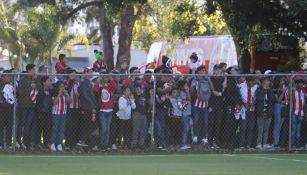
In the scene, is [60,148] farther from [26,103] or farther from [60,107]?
[26,103]

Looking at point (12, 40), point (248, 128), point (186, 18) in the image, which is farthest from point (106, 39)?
point (248, 128)

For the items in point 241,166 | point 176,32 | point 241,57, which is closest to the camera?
point 241,166

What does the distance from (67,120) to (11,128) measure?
1338mm

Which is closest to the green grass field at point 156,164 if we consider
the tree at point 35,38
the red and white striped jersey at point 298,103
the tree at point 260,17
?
the red and white striped jersey at point 298,103

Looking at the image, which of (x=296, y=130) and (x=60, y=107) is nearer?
(x=60, y=107)

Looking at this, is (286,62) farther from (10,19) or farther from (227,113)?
(10,19)

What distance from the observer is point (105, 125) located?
1920 centimetres

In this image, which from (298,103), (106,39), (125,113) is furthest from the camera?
(106,39)

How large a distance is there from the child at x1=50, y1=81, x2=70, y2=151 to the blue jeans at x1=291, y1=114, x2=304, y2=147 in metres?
5.72

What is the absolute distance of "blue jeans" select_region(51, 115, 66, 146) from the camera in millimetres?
18891

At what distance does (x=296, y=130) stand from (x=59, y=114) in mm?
5995

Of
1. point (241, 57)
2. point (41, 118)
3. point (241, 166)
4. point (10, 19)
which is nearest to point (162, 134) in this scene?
point (41, 118)

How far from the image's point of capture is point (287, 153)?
19.4 m

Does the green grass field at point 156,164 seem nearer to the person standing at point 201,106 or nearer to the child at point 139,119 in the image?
the person standing at point 201,106
